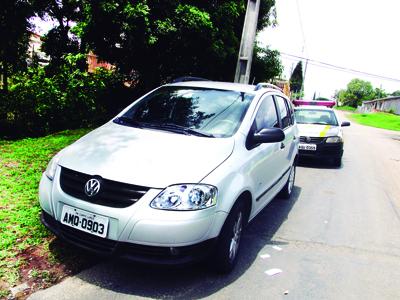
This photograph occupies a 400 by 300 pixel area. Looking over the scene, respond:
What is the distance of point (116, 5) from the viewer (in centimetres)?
923

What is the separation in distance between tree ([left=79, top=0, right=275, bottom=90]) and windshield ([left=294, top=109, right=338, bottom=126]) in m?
3.08

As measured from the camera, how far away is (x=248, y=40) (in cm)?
1166

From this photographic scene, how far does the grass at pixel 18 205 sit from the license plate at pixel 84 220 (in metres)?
0.69

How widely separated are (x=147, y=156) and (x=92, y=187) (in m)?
0.54

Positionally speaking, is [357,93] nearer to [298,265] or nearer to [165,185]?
[298,265]

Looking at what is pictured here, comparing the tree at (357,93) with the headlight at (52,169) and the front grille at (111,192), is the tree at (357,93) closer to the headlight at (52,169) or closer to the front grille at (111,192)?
the headlight at (52,169)

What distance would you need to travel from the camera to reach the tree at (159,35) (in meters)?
9.54

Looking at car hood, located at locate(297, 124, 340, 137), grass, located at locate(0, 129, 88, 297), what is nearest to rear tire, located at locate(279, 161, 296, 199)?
car hood, located at locate(297, 124, 340, 137)

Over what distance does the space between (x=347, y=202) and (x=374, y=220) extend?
36.0 inches

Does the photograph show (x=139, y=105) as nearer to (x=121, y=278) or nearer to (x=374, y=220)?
(x=121, y=278)

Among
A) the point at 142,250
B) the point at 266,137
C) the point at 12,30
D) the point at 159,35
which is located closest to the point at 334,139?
the point at 159,35

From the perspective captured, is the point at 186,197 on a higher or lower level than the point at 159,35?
lower

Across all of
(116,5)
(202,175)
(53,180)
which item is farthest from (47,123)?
(202,175)

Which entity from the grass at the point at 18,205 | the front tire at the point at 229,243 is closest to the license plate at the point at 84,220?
the grass at the point at 18,205
